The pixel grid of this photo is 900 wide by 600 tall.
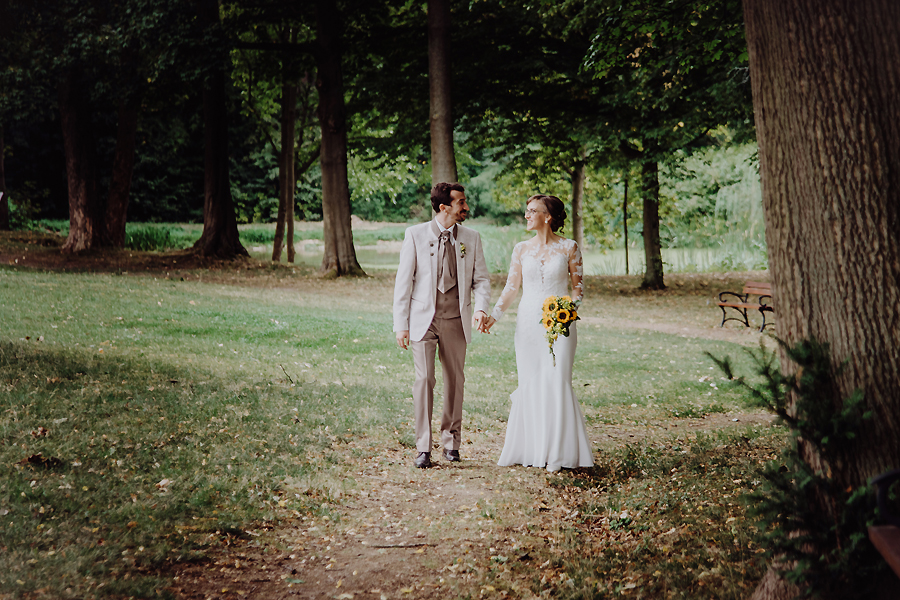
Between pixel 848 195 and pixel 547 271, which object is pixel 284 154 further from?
pixel 848 195

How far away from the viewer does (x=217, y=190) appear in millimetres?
22734

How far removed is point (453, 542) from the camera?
4.36 meters

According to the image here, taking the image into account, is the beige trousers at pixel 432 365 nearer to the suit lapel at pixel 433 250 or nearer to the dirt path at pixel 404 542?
the suit lapel at pixel 433 250

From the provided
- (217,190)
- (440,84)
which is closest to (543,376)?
(440,84)

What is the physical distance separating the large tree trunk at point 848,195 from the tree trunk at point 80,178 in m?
23.3

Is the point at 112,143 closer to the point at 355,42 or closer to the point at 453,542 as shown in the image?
the point at 355,42

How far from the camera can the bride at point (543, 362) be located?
18.3ft

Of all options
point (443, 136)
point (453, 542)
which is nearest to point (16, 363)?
point (453, 542)

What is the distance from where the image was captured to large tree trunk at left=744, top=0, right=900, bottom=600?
2.84m

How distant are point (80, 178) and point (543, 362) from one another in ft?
70.0

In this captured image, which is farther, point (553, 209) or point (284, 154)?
point (284, 154)

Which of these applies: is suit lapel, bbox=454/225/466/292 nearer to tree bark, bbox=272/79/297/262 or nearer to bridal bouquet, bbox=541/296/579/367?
bridal bouquet, bbox=541/296/579/367

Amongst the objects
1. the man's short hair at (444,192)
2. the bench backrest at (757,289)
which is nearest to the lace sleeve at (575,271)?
the man's short hair at (444,192)

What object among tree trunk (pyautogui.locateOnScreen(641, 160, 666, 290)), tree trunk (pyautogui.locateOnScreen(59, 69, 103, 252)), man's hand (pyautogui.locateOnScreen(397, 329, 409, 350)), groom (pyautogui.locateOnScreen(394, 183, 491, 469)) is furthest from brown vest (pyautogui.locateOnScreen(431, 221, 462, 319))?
tree trunk (pyautogui.locateOnScreen(59, 69, 103, 252))
